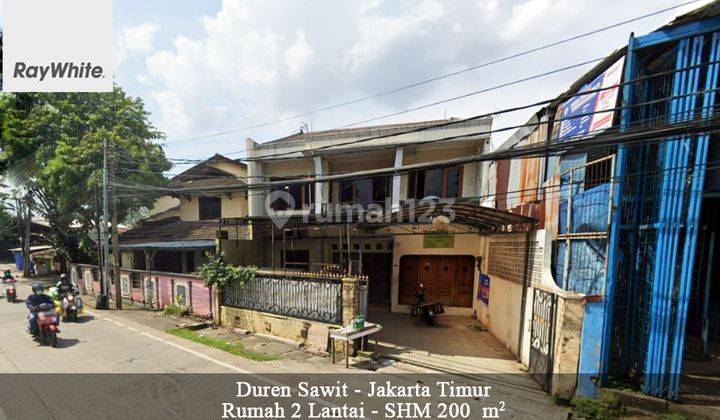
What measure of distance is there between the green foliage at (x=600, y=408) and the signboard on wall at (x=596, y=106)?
4.65 meters

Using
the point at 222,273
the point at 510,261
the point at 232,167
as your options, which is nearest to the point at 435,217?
the point at 510,261

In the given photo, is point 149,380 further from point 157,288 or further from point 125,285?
point 125,285

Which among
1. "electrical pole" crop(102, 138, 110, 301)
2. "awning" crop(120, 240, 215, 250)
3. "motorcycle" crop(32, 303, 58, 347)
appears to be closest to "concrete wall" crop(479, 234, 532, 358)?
"awning" crop(120, 240, 215, 250)

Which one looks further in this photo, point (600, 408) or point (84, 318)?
point (84, 318)

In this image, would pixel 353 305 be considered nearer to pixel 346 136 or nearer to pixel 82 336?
pixel 346 136

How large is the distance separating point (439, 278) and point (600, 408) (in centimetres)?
695

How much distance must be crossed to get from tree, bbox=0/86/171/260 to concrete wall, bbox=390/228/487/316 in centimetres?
1127

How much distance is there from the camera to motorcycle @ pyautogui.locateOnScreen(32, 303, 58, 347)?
7465 mm

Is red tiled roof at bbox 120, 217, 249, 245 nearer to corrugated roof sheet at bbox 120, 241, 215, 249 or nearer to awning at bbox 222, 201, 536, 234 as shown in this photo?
corrugated roof sheet at bbox 120, 241, 215, 249

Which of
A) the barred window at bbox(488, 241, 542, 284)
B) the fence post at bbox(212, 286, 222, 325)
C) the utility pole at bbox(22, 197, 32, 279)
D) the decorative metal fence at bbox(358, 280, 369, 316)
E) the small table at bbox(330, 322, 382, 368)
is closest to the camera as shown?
the small table at bbox(330, 322, 382, 368)

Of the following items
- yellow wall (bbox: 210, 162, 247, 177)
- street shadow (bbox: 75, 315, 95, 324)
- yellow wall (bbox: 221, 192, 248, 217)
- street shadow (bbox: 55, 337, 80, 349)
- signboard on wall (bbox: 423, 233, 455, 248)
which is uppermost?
yellow wall (bbox: 210, 162, 247, 177)

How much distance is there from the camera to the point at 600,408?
4.64 meters

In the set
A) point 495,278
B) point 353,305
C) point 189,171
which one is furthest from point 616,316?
point 189,171

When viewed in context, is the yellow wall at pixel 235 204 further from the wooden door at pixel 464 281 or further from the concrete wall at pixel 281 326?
the wooden door at pixel 464 281
